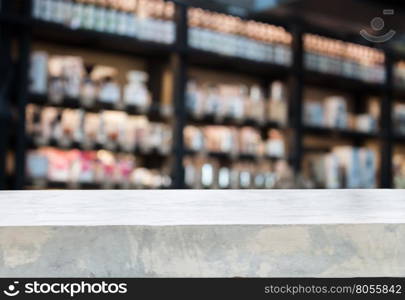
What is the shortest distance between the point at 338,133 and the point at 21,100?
2.61 meters

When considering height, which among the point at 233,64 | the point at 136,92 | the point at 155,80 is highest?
the point at 233,64

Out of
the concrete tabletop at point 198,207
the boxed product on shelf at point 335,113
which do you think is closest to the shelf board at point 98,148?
the boxed product on shelf at point 335,113

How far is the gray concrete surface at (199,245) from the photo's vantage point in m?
0.41

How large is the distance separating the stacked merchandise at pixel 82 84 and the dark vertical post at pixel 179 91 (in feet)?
0.31

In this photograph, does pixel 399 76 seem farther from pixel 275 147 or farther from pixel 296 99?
pixel 275 147

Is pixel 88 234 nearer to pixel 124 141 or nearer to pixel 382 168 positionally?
pixel 124 141

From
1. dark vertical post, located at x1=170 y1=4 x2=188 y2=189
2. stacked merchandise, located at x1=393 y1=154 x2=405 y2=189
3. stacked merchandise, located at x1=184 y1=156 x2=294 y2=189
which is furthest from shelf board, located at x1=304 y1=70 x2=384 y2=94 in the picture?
dark vertical post, located at x1=170 y1=4 x2=188 y2=189

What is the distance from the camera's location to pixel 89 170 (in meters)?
3.84

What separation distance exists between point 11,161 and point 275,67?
6.66ft

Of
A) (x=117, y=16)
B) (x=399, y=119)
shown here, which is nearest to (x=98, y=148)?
(x=117, y=16)

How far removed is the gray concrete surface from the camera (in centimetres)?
41

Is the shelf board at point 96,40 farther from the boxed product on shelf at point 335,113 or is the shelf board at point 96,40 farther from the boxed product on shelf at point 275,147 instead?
the boxed product on shelf at point 335,113

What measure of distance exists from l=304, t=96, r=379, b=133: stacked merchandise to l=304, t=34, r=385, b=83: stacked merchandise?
0.24m

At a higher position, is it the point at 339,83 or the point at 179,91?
the point at 339,83
